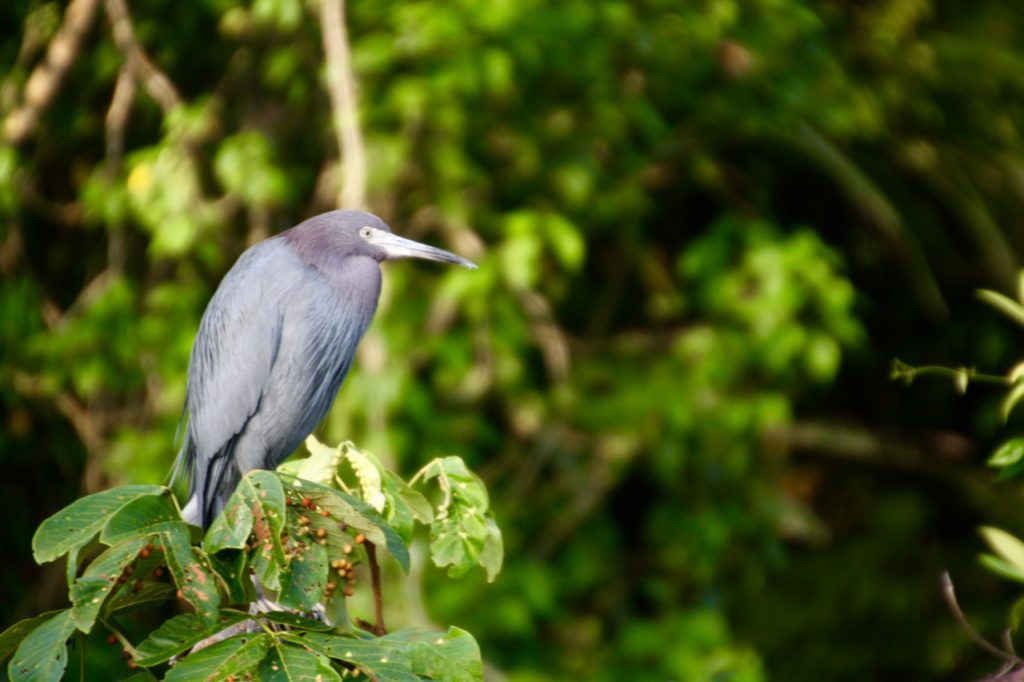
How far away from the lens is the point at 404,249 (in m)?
2.71

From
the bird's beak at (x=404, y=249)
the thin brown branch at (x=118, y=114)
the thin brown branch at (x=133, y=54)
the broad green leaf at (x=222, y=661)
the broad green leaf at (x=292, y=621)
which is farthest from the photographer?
the thin brown branch at (x=118, y=114)

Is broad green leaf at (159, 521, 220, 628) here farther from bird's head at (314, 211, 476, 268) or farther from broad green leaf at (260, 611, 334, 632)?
bird's head at (314, 211, 476, 268)

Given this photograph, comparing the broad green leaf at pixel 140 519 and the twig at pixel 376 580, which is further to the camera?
the twig at pixel 376 580

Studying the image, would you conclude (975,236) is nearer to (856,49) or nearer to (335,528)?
(856,49)

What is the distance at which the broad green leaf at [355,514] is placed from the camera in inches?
69.3

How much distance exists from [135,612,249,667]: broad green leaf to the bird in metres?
1.03

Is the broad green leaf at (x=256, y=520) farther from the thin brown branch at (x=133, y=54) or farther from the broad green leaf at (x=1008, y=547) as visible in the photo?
the thin brown branch at (x=133, y=54)

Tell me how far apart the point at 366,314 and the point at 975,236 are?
147 inches

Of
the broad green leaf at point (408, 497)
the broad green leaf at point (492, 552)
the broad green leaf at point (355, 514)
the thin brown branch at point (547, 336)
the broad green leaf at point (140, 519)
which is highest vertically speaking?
the broad green leaf at point (140, 519)

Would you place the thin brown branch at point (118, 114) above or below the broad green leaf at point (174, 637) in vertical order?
below

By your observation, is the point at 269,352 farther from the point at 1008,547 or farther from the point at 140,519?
the point at 1008,547

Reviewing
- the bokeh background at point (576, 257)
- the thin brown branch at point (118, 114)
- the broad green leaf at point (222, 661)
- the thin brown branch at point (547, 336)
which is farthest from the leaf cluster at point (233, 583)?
the thin brown branch at point (118, 114)

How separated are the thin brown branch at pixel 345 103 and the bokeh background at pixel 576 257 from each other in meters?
0.18

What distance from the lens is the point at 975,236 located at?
5.63 meters
